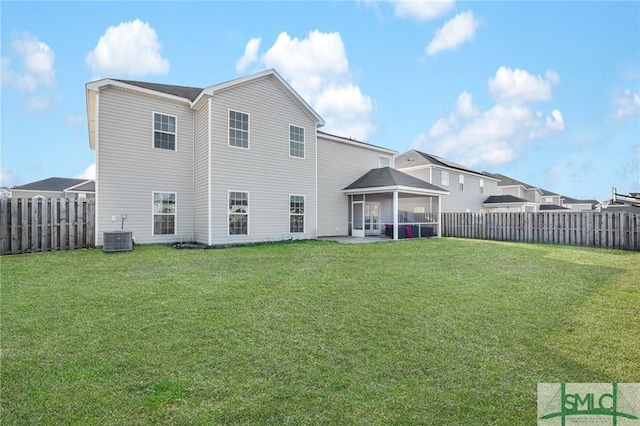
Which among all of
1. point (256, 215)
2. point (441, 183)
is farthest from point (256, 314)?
point (441, 183)

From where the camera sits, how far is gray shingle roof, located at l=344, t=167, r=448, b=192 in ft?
57.4

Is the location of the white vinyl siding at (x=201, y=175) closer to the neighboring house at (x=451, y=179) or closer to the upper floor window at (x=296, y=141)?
the upper floor window at (x=296, y=141)

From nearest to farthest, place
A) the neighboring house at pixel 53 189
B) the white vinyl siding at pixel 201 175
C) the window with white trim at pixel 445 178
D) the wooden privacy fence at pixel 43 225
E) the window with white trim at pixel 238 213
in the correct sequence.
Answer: the wooden privacy fence at pixel 43 225 < the white vinyl siding at pixel 201 175 < the window with white trim at pixel 238 213 < the window with white trim at pixel 445 178 < the neighboring house at pixel 53 189

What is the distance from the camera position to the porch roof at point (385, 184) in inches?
672

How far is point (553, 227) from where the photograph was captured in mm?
15789

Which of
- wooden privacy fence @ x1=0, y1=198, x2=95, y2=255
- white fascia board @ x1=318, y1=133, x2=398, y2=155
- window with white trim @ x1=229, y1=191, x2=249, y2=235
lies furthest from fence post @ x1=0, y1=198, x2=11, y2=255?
white fascia board @ x1=318, y1=133, x2=398, y2=155

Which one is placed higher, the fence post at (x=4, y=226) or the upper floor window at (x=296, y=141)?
the upper floor window at (x=296, y=141)

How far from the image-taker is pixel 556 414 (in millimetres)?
2855

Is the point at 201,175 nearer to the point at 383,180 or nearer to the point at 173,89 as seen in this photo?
the point at 173,89

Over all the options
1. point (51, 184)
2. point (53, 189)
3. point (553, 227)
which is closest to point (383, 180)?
point (553, 227)

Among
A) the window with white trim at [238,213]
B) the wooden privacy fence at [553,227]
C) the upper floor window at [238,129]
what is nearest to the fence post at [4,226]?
the window with white trim at [238,213]

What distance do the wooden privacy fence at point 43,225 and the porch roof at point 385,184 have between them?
12320 mm

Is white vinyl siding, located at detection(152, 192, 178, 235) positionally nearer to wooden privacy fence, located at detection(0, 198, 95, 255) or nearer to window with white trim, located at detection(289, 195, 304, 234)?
wooden privacy fence, located at detection(0, 198, 95, 255)

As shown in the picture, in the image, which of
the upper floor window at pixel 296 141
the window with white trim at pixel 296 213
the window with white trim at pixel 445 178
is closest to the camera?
the window with white trim at pixel 296 213
